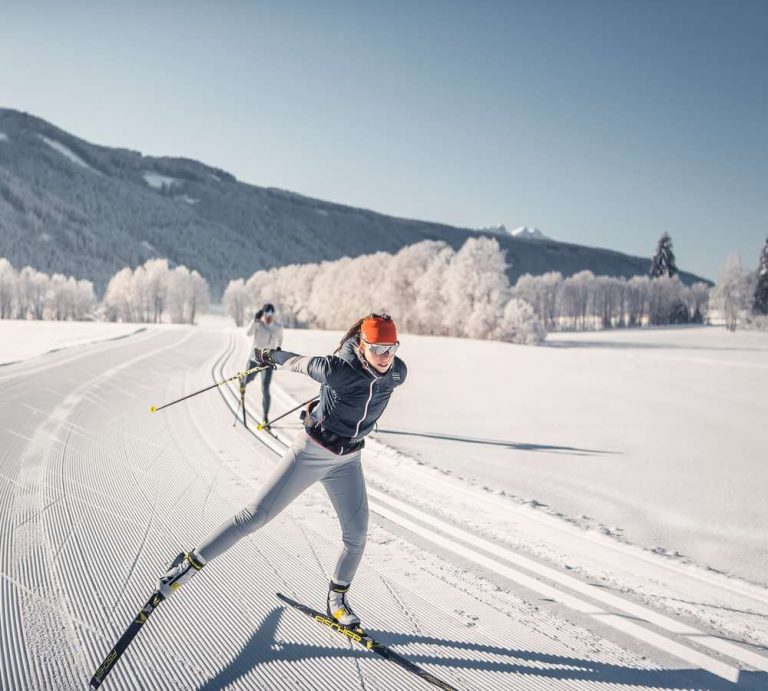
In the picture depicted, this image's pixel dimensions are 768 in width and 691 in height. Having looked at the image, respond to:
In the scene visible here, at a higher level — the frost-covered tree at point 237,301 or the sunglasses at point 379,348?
the frost-covered tree at point 237,301

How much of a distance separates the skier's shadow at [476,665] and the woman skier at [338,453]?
0.29 meters

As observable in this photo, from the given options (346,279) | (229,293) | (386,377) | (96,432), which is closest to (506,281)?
(346,279)

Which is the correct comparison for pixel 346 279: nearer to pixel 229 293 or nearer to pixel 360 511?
pixel 229 293

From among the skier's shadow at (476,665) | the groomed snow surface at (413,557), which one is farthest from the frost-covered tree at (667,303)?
the skier's shadow at (476,665)

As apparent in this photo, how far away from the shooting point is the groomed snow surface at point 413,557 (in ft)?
9.39

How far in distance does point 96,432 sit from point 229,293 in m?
99.2

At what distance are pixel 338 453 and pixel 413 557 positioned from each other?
1.64 metres

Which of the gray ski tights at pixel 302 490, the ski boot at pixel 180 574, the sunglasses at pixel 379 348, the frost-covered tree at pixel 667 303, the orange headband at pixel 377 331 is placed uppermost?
the frost-covered tree at pixel 667 303

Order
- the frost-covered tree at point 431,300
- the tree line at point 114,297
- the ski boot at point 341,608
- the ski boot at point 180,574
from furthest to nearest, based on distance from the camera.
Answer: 1. the tree line at point 114,297
2. the frost-covered tree at point 431,300
3. the ski boot at point 341,608
4. the ski boot at point 180,574

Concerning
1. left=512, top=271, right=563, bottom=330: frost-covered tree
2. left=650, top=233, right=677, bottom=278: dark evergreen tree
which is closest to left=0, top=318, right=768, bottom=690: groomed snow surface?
left=512, top=271, right=563, bottom=330: frost-covered tree

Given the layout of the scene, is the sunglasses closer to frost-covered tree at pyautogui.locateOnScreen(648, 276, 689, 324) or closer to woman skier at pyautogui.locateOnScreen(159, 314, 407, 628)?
woman skier at pyautogui.locateOnScreen(159, 314, 407, 628)

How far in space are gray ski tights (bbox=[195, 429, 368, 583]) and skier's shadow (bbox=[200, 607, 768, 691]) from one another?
0.44 meters

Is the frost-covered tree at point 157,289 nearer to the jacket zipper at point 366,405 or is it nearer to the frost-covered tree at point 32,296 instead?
the frost-covered tree at point 32,296

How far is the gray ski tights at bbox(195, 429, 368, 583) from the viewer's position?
2960mm
